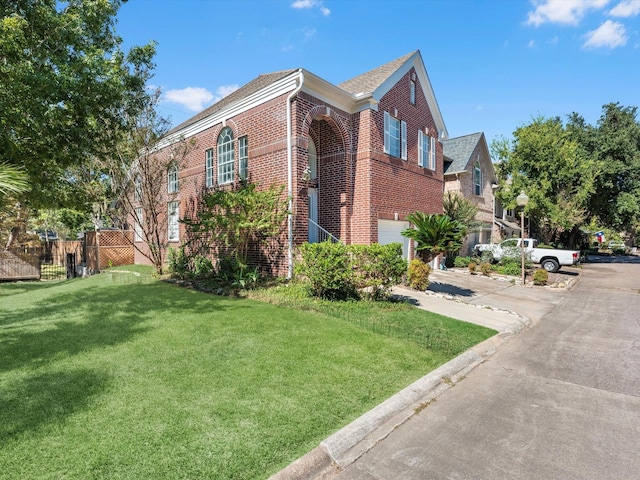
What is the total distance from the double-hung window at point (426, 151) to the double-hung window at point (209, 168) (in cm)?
888

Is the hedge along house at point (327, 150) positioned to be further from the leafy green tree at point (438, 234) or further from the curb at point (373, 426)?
the curb at point (373, 426)

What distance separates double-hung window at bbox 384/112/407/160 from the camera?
12594mm

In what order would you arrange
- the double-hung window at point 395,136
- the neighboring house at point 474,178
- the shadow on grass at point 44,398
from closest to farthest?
the shadow on grass at point 44,398 → the double-hung window at point 395,136 → the neighboring house at point 474,178

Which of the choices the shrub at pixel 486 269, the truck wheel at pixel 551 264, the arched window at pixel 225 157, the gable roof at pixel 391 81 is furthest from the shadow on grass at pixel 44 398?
the truck wheel at pixel 551 264

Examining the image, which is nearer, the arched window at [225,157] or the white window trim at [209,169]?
the arched window at [225,157]

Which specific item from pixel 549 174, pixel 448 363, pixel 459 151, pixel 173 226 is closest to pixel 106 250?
pixel 173 226

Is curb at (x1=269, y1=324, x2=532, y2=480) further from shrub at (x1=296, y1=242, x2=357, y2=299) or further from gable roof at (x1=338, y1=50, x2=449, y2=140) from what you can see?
gable roof at (x1=338, y1=50, x2=449, y2=140)

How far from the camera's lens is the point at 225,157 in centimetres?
1292

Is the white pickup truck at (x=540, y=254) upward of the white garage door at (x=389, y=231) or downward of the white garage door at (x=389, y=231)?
downward

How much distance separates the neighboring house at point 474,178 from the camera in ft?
68.4

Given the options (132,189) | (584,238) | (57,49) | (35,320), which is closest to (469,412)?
(35,320)

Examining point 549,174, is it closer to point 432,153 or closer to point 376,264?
point 432,153

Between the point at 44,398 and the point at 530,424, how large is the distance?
16.9 feet

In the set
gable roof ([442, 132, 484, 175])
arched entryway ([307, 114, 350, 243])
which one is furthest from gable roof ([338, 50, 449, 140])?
gable roof ([442, 132, 484, 175])
